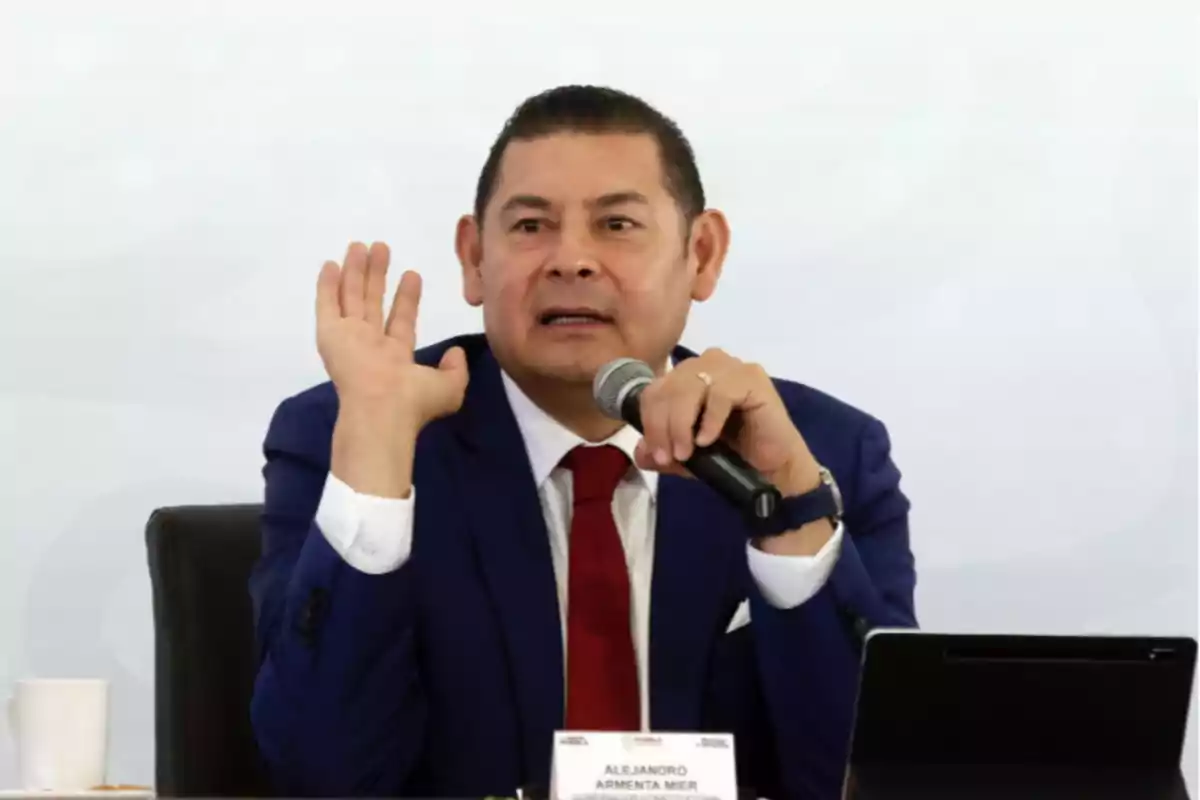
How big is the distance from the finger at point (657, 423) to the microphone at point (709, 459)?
2 cm

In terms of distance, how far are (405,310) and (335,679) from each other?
43cm

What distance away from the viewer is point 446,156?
2.24 metres

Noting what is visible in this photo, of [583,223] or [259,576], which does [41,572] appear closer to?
[259,576]

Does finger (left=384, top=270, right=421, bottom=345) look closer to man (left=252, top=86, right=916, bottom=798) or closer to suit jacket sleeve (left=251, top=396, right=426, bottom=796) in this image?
man (left=252, top=86, right=916, bottom=798)

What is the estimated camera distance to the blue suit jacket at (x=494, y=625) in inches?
61.2

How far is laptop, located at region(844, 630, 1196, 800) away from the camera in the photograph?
1.11 metres

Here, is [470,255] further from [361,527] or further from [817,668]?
[817,668]

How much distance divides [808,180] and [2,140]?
1.23 metres

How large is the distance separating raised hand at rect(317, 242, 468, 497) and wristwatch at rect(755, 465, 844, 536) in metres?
0.39

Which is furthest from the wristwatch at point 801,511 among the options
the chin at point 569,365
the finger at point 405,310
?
the finger at point 405,310

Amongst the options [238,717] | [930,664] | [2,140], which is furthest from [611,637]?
[2,140]

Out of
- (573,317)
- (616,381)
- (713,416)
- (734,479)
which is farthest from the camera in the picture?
(573,317)

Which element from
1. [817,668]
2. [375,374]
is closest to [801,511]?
[817,668]

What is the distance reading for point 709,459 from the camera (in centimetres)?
136
